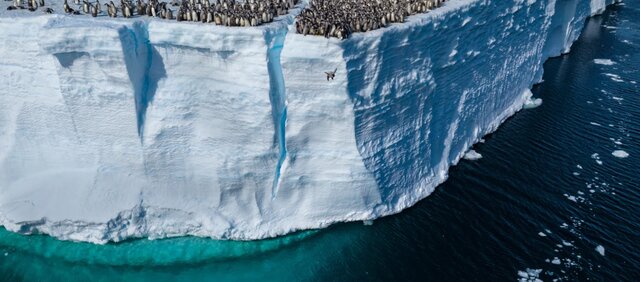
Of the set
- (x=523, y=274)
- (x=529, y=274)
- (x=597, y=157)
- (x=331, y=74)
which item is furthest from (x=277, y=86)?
(x=597, y=157)

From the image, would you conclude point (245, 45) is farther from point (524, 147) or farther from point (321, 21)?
point (524, 147)

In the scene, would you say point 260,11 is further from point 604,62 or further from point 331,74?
point 604,62

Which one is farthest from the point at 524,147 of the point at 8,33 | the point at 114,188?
the point at 8,33

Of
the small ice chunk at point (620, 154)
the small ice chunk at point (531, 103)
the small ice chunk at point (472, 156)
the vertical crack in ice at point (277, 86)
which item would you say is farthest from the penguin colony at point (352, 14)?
the small ice chunk at point (620, 154)

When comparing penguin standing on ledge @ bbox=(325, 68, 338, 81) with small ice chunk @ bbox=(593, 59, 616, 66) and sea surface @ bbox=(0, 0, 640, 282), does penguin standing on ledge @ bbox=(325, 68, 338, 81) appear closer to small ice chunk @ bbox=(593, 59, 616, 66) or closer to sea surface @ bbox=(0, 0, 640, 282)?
sea surface @ bbox=(0, 0, 640, 282)

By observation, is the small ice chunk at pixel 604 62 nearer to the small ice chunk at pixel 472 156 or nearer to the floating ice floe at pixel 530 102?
the floating ice floe at pixel 530 102

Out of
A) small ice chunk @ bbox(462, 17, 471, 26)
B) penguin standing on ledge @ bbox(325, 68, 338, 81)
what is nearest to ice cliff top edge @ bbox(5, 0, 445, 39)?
penguin standing on ledge @ bbox(325, 68, 338, 81)

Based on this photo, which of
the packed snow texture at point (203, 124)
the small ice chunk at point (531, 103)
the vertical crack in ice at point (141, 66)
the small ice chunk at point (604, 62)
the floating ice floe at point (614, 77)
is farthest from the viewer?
the small ice chunk at point (604, 62)
